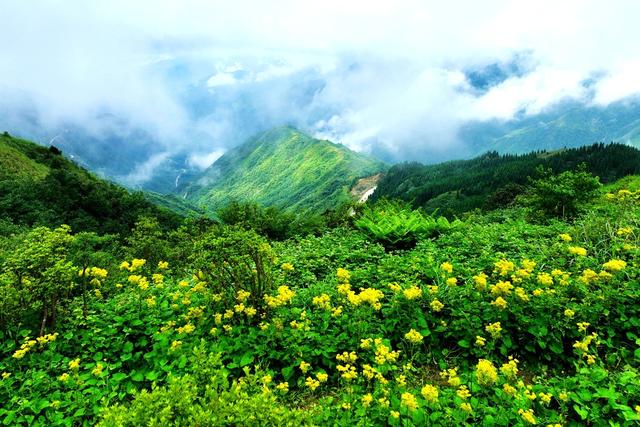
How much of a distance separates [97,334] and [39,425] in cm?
154

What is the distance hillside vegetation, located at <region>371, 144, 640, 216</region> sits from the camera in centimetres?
11894

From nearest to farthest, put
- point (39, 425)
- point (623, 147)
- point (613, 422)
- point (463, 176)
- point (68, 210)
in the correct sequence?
point (613, 422)
point (39, 425)
point (68, 210)
point (623, 147)
point (463, 176)

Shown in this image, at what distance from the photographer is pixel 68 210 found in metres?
39.6

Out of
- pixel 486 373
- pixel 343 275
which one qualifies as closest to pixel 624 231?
pixel 486 373

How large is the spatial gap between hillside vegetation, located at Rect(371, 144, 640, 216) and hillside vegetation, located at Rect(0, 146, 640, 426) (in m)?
94.8

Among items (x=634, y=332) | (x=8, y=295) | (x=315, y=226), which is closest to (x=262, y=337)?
(x=8, y=295)

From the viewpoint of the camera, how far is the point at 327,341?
496cm

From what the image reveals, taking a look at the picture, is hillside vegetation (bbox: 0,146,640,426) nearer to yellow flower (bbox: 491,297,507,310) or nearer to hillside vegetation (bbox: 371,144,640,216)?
yellow flower (bbox: 491,297,507,310)

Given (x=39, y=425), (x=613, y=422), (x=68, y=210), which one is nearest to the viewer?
(x=613, y=422)

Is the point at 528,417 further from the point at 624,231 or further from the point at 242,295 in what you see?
the point at 624,231

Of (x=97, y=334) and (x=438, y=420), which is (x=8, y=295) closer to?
(x=97, y=334)

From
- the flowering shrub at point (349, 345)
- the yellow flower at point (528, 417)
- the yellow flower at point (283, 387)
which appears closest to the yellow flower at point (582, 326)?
the flowering shrub at point (349, 345)

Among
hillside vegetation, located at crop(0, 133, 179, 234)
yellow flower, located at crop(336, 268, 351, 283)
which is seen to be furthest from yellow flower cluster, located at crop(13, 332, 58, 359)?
hillside vegetation, located at crop(0, 133, 179, 234)

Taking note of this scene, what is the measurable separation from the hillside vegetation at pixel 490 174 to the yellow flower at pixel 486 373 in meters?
96.6
